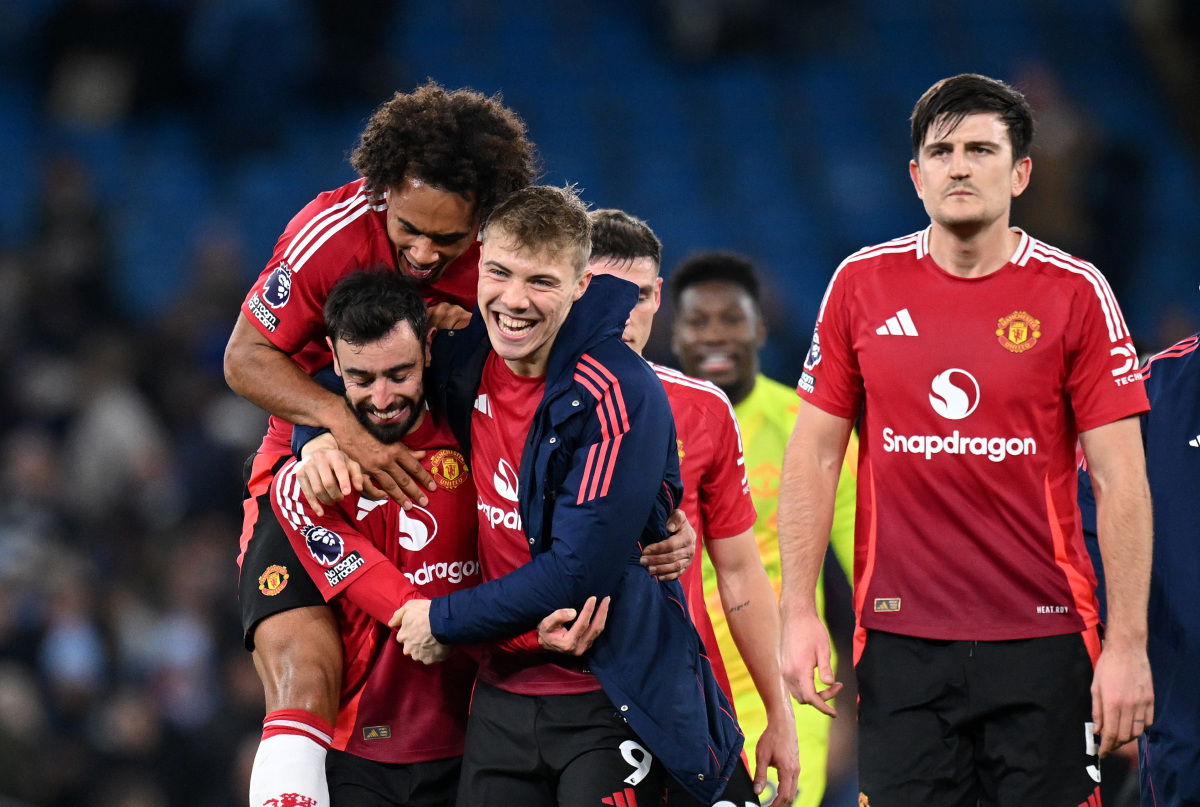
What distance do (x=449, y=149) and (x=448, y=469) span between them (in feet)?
2.98

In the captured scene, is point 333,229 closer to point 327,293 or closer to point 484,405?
point 327,293

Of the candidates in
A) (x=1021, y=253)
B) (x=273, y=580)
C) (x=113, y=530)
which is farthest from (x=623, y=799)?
(x=113, y=530)

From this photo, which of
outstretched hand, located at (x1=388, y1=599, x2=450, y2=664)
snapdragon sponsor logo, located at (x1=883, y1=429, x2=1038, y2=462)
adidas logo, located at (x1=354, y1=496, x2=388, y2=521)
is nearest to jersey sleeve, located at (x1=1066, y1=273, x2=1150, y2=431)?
snapdragon sponsor logo, located at (x1=883, y1=429, x2=1038, y2=462)

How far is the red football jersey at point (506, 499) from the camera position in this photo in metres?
3.33

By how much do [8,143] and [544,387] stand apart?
9.80 metres

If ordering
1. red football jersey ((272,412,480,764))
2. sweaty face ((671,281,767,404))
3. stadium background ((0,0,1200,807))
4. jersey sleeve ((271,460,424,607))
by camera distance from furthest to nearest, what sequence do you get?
1. stadium background ((0,0,1200,807))
2. sweaty face ((671,281,767,404))
3. red football jersey ((272,412,480,764))
4. jersey sleeve ((271,460,424,607))

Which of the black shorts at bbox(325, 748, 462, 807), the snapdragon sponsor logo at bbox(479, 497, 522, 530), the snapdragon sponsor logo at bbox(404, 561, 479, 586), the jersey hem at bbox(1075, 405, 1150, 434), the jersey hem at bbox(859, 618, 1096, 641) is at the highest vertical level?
the jersey hem at bbox(1075, 405, 1150, 434)

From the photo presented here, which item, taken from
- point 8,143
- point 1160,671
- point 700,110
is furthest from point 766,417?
point 8,143

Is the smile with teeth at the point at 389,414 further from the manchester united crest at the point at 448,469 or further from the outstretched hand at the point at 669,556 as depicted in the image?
the outstretched hand at the point at 669,556

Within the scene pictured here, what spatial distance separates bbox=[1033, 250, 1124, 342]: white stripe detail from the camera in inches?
138

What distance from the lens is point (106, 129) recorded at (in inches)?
460

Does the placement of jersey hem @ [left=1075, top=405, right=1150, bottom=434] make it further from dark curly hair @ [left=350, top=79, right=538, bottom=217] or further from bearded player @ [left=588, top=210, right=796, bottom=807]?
dark curly hair @ [left=350, top=79, right=538, bottom=217]

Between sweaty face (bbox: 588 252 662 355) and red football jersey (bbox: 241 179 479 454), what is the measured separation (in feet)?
1.60

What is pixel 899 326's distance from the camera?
3.59 metres
